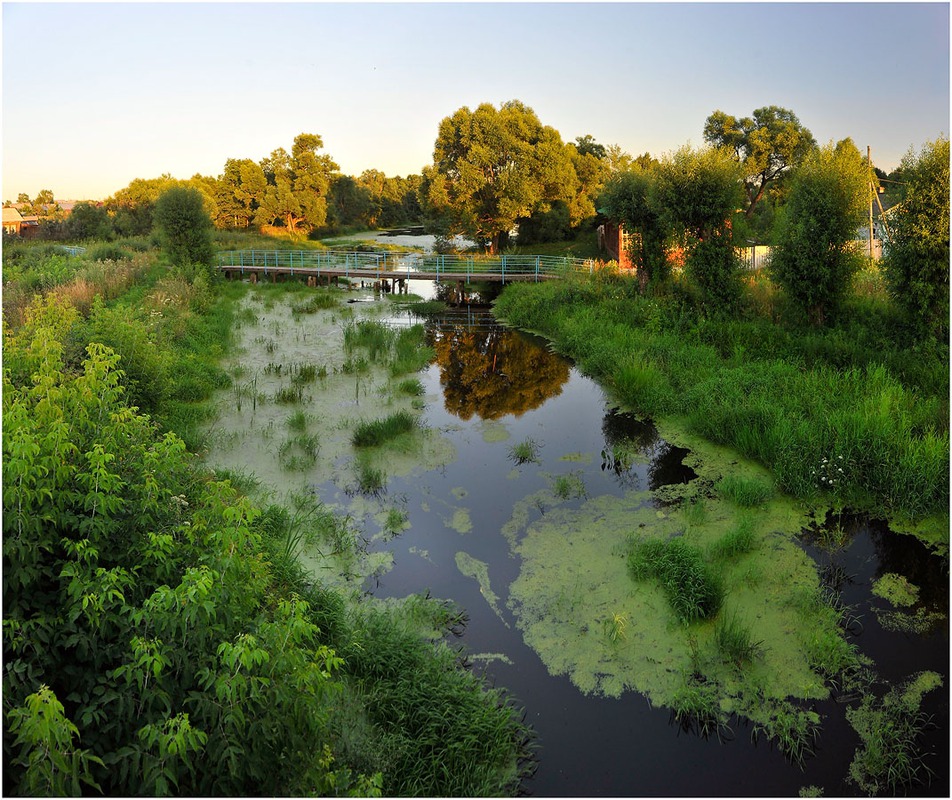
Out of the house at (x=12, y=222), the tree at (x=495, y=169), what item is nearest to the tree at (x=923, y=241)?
the tree at (x=495, y=169)

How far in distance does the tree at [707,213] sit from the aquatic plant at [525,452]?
739cm

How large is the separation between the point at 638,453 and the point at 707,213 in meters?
8.02

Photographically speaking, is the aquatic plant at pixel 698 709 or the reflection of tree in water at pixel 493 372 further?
the reflection of tree in water at pixel 493 372

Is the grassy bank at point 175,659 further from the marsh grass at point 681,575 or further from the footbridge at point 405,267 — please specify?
the footbridge at point 405,267

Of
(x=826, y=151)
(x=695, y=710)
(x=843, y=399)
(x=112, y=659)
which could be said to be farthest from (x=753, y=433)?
(x=112, y=659)

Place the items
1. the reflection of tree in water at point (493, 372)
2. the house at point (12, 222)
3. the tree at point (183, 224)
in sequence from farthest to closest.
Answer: the house at point (12, 222), the tree at point (183, 224), the reflection of tree in water at point (493, 372)

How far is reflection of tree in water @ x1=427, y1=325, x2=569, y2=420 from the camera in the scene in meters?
12.2

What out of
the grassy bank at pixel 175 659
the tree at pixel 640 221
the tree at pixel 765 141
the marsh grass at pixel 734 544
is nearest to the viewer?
the grassy bank at pixel 175 659

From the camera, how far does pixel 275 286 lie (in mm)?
26766

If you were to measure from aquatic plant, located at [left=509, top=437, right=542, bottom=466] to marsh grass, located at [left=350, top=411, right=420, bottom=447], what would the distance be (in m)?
1.75

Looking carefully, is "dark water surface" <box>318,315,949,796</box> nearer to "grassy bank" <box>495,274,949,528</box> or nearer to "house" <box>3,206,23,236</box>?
"grassy bank" <box>495,274,949,528</box>

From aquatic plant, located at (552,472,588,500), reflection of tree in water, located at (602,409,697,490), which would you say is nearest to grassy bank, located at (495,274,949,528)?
reflection of tree in water, located at (602,409,697,490)

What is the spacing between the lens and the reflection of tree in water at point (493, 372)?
12.2 metres

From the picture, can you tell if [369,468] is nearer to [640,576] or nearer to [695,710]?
[640,576]
